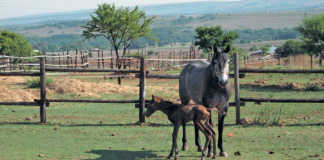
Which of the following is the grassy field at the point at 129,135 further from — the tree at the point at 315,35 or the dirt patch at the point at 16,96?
the tree at the point at 315,35

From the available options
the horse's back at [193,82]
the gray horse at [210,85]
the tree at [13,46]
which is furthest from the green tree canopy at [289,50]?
the gray horse at [210,85]

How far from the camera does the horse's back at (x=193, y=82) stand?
10.8 meters

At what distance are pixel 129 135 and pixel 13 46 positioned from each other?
175ft

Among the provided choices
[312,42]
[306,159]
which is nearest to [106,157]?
[306,159]

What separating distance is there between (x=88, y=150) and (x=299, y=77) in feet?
85.3

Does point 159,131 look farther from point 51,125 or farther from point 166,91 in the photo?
point 166,91

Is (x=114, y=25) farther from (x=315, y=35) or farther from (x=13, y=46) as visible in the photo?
(x=13, y=46)

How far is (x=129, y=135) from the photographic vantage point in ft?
41.4

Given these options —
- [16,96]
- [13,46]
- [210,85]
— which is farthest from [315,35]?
[13,46]

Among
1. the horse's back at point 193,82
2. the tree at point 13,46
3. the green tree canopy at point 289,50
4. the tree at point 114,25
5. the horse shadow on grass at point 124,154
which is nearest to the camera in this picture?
the horse shadow on grass at point 124,154

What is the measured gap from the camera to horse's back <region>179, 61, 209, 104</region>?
10805mm

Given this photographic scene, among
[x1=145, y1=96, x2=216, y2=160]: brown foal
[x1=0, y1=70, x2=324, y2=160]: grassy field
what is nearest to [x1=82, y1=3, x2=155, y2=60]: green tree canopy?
[x1=0, y1=70, x2=324, y2=160]: grassy field

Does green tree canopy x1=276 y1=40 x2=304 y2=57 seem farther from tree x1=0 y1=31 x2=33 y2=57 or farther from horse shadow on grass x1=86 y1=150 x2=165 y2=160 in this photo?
horse shadow on grass x1=86 y1=150 x2=165 y2=160

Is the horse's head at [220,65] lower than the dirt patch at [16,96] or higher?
higher
